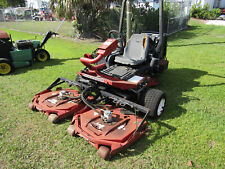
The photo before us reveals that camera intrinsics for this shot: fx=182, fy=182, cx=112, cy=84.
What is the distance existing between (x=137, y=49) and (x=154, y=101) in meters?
1.82

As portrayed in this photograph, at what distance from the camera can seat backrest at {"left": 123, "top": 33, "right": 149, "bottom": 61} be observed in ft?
15.5

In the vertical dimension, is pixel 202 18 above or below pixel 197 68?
above

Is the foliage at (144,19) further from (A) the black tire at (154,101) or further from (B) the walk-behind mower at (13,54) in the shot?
(A) the black tire at (154,101)

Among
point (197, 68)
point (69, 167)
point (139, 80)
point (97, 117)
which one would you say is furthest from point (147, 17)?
point (69, 167)

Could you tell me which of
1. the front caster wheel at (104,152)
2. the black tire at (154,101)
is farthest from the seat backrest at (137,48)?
the front caster wheel at (104,152)

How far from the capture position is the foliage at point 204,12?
23.0 metres

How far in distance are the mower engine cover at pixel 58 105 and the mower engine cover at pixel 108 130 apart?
0.39m

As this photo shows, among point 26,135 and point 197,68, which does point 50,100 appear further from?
point 197,68

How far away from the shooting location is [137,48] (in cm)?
491

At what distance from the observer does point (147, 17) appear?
539 inches

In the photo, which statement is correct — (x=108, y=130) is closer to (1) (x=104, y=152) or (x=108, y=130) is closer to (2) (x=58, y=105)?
(1) (x=104, y=152)

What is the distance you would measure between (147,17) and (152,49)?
9641 millimetres

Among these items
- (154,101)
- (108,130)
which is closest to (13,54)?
(108,130)

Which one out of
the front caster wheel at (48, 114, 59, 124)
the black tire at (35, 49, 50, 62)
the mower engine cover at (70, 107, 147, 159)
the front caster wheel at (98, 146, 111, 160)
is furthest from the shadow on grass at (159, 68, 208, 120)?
the black tire at (35, 49, 50, 62)
